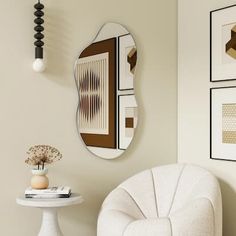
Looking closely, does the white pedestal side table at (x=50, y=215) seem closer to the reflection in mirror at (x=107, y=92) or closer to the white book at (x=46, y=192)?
the white book at (x=46, y=192)

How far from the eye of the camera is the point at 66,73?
2.91 metres

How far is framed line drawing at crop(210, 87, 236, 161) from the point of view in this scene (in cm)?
303

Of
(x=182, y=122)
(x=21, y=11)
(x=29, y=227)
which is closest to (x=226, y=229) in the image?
(x=182, y=122)

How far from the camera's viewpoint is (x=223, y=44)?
10.1 ft

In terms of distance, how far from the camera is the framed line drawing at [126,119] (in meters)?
3.19

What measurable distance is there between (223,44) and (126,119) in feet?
2.89

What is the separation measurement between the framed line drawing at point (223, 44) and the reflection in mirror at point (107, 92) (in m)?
0.59

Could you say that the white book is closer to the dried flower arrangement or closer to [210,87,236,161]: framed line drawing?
the dried flower arrangement

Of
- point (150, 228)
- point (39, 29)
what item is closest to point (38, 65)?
point (39, 29)

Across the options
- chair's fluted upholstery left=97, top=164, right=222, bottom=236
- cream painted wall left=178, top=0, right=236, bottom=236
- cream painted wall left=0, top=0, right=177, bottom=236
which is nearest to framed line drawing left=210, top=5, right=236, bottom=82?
cream painted wall left=178, top=0, right=236, bottom=236

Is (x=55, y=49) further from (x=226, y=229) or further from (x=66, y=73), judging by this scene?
(x=226, y=229)

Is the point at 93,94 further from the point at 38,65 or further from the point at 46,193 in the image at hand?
the point at 46,193

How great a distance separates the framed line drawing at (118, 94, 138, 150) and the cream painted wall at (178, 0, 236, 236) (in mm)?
447

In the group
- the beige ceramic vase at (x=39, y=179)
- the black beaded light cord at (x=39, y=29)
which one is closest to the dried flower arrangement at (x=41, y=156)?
the beige ceramic vase at (x=39, y=179)
